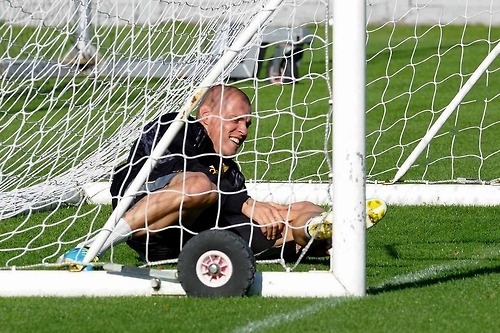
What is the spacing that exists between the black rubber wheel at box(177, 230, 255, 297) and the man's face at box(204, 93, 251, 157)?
0.75m

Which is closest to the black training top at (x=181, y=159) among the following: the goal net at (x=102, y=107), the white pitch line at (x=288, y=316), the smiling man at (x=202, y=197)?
the smiling man at (x=202, y=197)

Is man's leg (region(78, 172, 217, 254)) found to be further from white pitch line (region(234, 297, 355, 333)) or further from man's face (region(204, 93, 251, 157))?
white pitch line (region(234, 297, 355, 333))

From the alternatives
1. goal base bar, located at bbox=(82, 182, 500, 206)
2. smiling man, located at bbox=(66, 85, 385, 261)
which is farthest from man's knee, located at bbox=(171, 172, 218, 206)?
goal base bar, located at bbox=(82, 182, 500, 206)

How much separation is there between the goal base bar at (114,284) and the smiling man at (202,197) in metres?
0.28

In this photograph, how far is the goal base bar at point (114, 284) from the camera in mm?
4875

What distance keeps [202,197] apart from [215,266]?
55cm

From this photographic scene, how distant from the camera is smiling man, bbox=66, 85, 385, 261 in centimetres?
525

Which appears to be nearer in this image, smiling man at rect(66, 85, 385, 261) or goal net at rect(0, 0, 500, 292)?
smiling man at rect(66, 85, 385, 261)

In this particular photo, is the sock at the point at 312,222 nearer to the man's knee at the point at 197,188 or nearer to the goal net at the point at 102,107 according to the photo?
the man's knee at the point at 197,188

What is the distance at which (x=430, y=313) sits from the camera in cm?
454

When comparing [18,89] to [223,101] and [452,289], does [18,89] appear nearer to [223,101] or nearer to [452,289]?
[223,101]

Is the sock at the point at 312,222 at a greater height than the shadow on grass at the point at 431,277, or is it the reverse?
the sock at the point at 312,222

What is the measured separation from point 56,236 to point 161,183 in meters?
1.35

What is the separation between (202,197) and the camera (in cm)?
526
